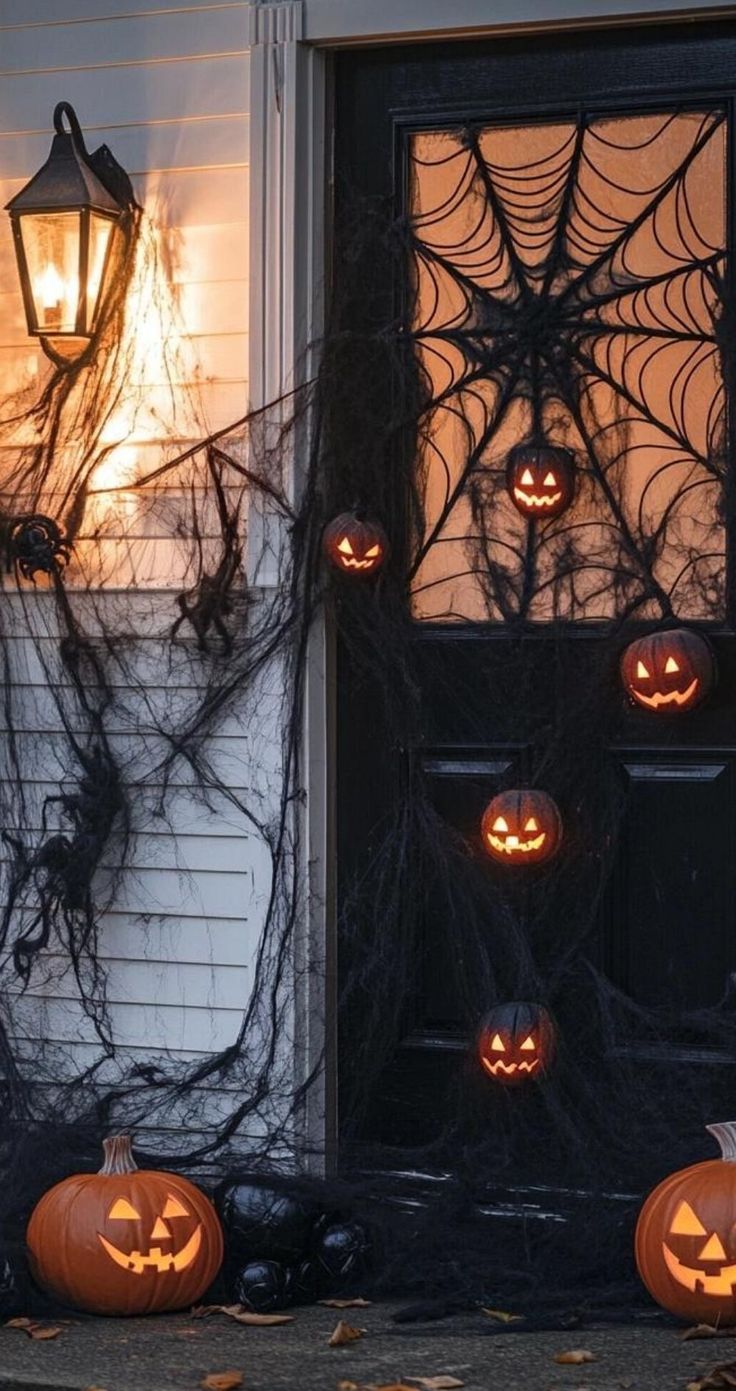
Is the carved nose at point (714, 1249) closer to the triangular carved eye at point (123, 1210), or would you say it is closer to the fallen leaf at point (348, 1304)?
the fallen leaf at point (348, 1304)

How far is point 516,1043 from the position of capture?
455 centimetres

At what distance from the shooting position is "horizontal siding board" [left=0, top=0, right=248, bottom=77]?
4.89 m

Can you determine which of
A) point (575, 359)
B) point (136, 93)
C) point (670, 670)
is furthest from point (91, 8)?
point (670, 670)

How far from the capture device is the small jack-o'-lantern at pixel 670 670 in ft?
14.7

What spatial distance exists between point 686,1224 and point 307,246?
2575 mm

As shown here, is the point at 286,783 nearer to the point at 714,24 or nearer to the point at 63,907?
the point at 63,907

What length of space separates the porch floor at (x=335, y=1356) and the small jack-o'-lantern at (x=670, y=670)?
144 cm

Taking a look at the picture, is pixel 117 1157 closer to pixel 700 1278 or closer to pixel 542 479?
pixel 700 1278

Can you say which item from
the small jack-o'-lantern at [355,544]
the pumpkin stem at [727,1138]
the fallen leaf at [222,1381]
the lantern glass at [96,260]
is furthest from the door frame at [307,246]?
the pumpkin stem at [727,1138]

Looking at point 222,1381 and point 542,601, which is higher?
point 542,601

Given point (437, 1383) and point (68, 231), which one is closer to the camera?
point (437, 1383)

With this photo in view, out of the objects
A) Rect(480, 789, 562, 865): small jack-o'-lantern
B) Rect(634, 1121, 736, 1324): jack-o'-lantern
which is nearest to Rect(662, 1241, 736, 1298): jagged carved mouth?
Rect(634, 1121, 736, 1324): jack-o'-lantern

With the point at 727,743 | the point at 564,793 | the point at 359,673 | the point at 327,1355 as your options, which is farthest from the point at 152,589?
the point at 327,1355

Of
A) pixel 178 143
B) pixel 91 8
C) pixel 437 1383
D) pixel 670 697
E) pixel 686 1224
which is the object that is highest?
pixel 91 8
